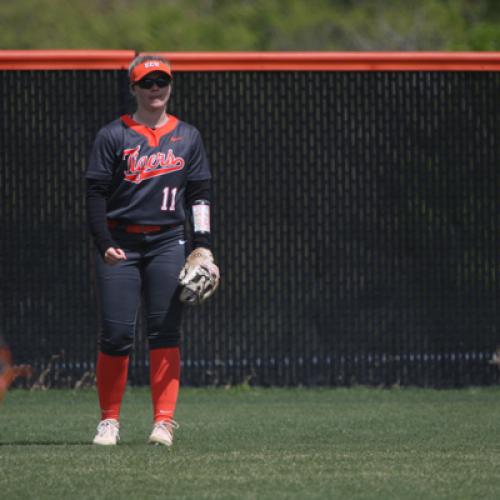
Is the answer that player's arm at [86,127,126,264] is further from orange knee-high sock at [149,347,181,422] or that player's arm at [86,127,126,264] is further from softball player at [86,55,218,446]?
orange knee-high sock at [149,347,181,422]

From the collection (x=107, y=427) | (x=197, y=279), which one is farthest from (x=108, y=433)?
(x=197, y=279)

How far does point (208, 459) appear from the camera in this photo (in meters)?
6.46

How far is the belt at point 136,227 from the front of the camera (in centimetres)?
720

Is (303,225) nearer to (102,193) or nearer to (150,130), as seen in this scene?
(150,130)

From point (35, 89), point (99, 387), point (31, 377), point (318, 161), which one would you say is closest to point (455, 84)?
point (318, 161)

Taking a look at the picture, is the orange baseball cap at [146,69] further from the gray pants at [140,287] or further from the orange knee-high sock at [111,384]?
the orange knee-high sock at [111,384]

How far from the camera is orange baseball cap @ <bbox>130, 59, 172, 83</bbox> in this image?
7.18m

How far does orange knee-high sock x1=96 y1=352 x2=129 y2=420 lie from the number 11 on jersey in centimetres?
80

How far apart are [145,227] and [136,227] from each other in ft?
0.15

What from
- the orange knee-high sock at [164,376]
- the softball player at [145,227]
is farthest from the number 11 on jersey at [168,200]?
the orange knee-high sock at [164,376]

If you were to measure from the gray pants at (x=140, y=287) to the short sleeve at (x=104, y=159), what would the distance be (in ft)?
1.00

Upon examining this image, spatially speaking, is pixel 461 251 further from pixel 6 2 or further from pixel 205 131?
pixel 6 2

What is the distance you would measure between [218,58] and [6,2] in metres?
25.1

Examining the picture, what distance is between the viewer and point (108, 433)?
727 cm
